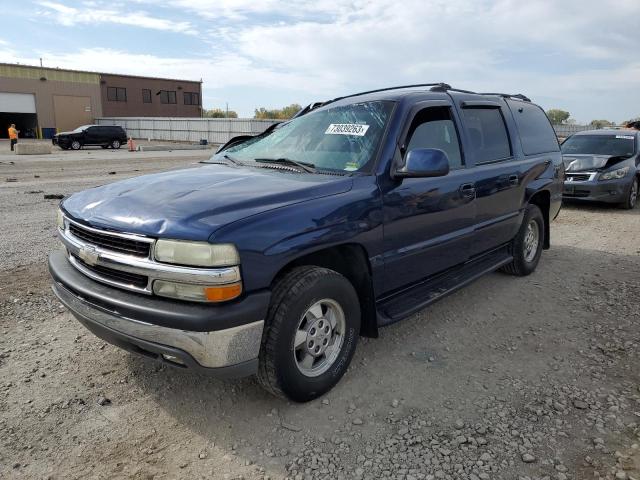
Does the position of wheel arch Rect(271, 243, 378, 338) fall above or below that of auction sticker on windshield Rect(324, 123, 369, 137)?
below

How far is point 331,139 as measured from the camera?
372cm

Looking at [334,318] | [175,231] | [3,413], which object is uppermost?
[175,231]

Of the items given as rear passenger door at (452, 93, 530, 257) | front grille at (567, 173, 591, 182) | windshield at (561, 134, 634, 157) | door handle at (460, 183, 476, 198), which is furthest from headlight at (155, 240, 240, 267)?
windshield at (561, 134, 634, 157)

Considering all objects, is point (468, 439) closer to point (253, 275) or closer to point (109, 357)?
point (253, 275)

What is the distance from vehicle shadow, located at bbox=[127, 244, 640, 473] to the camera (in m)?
2.85

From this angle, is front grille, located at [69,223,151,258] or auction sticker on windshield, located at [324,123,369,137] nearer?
front grille, located at [69,223,151,258]

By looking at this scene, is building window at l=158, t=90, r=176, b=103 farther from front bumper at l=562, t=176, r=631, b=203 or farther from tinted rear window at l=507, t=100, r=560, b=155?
tinted rear window at l=507, t=100, r=560, b=155

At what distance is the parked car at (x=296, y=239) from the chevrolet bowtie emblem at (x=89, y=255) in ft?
0.04

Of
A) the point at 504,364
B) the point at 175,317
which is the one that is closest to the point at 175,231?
the point at 175,317

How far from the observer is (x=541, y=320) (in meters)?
4.42

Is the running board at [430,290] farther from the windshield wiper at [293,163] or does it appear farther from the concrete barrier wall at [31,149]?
the concrete barrier wall at [31,149]

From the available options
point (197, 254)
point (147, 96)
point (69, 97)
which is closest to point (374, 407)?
point (197, 254)

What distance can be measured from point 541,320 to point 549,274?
4.97ft

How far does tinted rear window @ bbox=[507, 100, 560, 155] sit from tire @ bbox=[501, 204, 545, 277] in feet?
2.26
